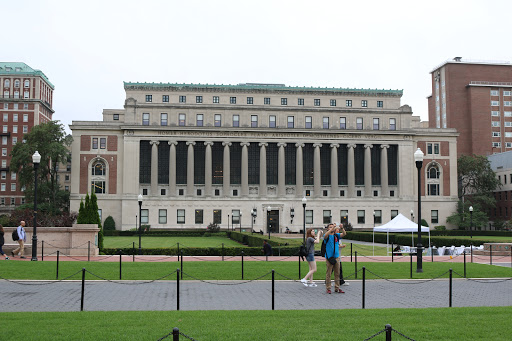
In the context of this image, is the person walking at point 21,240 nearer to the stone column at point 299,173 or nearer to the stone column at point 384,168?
the stone column at point 299,173

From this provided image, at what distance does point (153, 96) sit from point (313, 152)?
28678 mm

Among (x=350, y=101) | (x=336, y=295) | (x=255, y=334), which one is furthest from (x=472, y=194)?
(x=255, y=334)

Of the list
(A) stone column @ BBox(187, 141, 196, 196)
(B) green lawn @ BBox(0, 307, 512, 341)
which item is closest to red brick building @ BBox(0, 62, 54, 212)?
(A) stone column @ BBox(187, 141, 196, 196)

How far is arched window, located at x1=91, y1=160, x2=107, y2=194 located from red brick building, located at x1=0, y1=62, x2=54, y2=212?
4250cm

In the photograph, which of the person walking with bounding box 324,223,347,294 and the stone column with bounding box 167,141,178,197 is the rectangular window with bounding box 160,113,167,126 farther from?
the person walking with bounding box 324,223,347,294

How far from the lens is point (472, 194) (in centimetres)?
10500

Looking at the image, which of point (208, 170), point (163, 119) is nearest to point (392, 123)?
point (208, 170)

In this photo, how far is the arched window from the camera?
88.9 metres

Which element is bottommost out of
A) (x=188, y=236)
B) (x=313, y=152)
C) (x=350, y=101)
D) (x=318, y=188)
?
(x=188, y=236)

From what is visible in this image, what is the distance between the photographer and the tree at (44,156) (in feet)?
293

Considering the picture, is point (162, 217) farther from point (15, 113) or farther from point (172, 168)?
point (15, 113)

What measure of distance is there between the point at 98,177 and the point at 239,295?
73.8 m

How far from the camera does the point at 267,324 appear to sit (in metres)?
13.2

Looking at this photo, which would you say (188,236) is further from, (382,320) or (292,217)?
(382,320)
